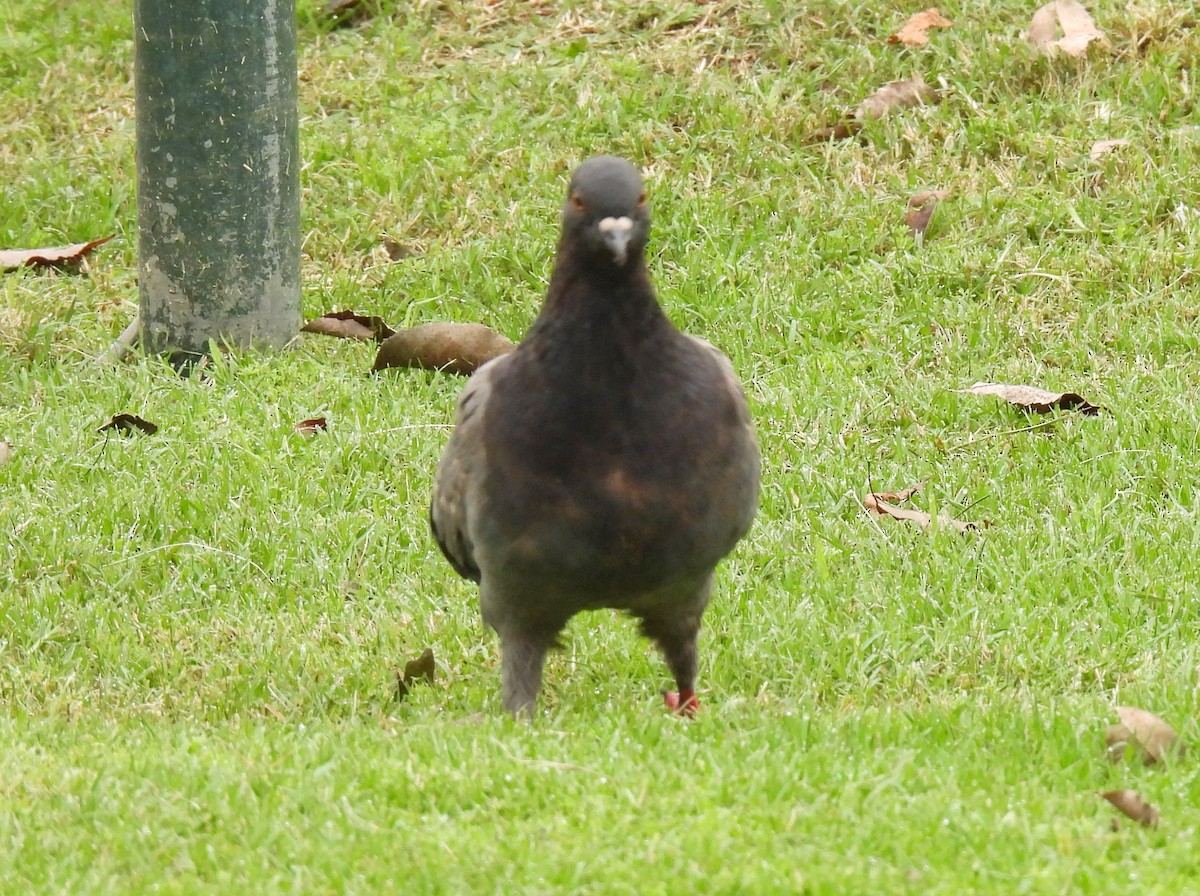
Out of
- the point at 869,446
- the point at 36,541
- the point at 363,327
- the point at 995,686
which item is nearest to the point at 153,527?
the point at 36,541

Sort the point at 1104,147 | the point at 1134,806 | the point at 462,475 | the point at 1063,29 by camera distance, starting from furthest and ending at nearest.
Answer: the point at 1063,29, the point at 1104,147, the point at 462,475, the point at 1134,806

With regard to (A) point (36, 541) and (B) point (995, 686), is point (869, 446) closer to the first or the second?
(B) point (995, 686)

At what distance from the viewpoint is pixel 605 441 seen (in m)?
4.17

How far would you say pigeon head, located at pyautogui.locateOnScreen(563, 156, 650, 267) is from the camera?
411cm

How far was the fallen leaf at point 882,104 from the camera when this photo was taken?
8805mm

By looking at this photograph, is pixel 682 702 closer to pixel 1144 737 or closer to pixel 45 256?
pixel 1144 737

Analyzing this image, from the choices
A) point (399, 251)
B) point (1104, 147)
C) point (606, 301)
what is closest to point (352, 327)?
point (399, 251)

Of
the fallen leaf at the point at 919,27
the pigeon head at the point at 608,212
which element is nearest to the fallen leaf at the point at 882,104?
the fallen leaf at the point at 919,27

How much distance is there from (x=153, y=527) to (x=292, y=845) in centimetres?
292

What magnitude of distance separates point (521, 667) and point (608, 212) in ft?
4.16

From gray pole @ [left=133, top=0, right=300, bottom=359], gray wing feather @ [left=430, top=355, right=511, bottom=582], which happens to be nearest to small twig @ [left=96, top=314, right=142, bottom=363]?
gray pole @ [left=133, top=0, right=300, bottom=359]

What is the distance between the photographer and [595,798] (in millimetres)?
3656

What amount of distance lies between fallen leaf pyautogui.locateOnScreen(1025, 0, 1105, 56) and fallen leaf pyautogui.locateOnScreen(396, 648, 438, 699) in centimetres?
524

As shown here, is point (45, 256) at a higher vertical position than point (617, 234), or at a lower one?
lower
